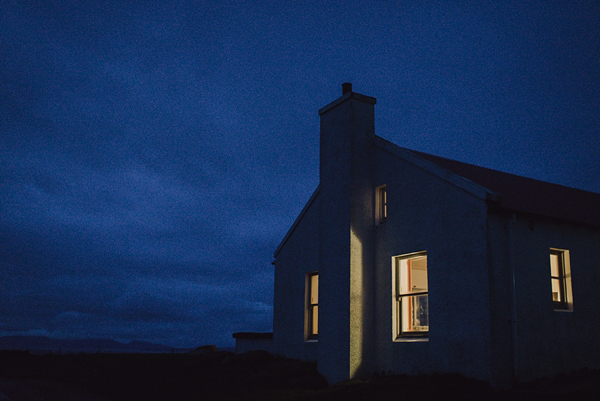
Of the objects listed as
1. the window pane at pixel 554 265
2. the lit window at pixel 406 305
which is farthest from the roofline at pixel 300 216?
the window pane at pixel 554 265

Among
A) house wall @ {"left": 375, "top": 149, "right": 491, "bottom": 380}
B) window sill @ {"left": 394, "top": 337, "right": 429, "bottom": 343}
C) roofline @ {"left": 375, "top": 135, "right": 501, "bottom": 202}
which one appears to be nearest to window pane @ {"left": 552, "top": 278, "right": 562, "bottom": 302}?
house wall @ {"left": 375, "top": 149, "right": 491, "bottom": 380}

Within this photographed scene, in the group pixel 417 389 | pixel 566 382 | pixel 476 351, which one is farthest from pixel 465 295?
pixel 566 382

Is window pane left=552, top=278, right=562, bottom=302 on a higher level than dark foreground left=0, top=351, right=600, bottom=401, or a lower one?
higher

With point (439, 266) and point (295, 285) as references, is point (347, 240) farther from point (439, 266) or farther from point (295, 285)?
point (295, 285)

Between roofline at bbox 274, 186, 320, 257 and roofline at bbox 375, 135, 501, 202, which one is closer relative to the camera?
roofline at bbox 375, 135, 501, 202

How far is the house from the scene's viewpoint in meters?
11.5

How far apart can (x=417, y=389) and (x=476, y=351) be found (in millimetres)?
1519

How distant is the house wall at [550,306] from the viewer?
11906 mm

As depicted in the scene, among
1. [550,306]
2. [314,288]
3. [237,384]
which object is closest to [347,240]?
[314,288]

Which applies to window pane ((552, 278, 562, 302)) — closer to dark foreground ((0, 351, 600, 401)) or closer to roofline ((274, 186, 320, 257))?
dark foreground ((0, 351, 600, 401))

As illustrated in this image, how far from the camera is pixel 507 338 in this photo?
1132 centimetres

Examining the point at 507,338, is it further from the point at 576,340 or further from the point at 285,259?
the point at 285,259

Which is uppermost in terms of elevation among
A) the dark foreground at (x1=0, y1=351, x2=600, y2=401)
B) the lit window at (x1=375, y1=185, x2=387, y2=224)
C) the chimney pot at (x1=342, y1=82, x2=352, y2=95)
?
the chimney pot at (x1=342, y1=82, x2=352, y2=95)

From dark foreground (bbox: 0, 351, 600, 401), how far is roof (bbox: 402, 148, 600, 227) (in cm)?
399
